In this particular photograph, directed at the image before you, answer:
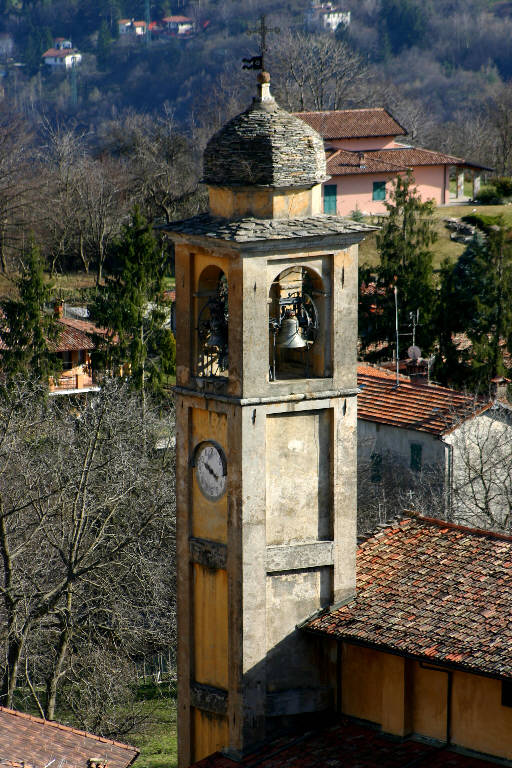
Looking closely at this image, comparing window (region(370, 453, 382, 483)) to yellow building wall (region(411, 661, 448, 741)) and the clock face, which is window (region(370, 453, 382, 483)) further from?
yellow building wall (region(411, 661, 448, 741))

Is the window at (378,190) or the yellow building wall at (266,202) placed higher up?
the yellow building wall at (266,202)

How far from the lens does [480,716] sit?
18.3 metres

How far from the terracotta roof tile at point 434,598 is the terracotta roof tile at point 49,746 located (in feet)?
10.1

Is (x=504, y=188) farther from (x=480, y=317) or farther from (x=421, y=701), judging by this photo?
(x=421, y=701)

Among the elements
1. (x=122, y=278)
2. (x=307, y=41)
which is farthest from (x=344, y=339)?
(x=307, y=41)

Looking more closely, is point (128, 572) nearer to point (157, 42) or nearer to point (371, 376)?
point (371, 376)

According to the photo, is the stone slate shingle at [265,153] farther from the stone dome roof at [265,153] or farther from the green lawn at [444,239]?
the green lawn at [444,239]

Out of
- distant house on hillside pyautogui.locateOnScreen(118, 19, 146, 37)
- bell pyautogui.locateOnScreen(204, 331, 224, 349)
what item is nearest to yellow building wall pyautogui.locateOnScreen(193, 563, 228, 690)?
bell pyautogui.locateOnScreen(204, 331, 224, 349)

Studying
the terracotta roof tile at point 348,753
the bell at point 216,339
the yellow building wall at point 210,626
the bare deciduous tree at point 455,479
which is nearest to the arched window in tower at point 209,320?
the bell at point 216,339

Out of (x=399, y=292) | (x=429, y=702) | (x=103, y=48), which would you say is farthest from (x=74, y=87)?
(x=429, y=702)

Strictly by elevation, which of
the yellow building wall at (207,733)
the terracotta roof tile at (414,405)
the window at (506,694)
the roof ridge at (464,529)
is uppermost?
the roof ridge at (464,529)

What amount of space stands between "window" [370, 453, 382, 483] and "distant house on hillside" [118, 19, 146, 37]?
13422cm

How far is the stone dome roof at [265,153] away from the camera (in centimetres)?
1881

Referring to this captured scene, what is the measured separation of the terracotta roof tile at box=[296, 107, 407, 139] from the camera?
270ft
